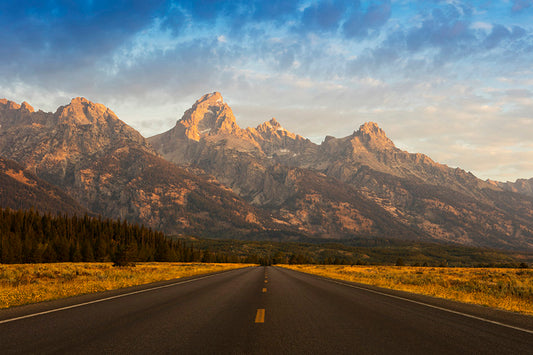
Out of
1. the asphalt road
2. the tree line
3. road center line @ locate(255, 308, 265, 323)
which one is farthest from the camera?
the tree line

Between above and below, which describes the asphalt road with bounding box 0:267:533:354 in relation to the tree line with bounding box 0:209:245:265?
above

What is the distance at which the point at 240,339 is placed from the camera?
8.16 metres

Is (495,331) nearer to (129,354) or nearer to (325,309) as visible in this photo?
(325,309)

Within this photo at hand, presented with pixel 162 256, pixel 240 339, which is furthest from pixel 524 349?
pixel 162 256

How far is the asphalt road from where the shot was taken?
7340 millimetres

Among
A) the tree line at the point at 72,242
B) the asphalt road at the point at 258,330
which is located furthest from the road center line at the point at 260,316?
the tree line at the point at 72,242

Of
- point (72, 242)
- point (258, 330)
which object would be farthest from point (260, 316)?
point (72, 242)

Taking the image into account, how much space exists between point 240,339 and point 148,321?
3.97 meters

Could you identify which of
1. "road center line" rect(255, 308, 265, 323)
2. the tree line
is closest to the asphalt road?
"road center line" rect(255, 308, 265, 323)

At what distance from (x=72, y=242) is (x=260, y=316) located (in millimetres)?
102420

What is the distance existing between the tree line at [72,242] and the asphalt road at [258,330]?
2237 inches

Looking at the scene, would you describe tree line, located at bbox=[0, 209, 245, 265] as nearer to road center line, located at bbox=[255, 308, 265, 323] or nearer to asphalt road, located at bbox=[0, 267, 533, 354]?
asphalt road, located at bbox=[0, 267, 533, 354]

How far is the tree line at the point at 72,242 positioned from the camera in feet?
259

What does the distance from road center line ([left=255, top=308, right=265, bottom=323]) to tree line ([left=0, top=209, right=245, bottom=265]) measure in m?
57.3
